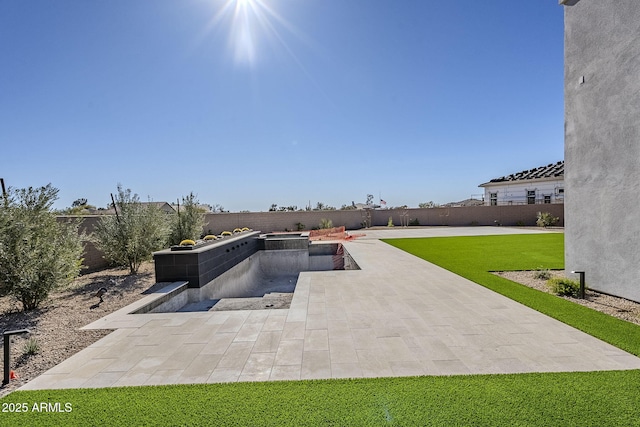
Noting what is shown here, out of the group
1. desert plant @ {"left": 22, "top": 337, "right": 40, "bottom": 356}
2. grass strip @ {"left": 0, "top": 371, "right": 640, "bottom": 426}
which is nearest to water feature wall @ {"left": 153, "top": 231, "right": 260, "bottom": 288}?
desert plant @ {"left": 22, "top": 337, "right": 40, "bottom": 356}

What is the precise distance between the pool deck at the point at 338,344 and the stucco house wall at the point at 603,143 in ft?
6.74

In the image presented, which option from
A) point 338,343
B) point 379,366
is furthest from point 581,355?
point 338,343

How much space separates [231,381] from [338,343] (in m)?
1.34

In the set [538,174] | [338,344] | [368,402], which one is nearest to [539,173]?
[538,174]

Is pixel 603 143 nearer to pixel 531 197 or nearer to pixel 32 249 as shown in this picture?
pixel 32 249

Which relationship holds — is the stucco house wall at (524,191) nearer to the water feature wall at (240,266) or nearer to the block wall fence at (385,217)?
the block wall fence at (385,217)

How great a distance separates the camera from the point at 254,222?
76.5ft

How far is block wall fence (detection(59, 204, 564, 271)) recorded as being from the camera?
22.8 m

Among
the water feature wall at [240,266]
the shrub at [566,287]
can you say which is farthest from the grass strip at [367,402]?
the shrub at [566,287]

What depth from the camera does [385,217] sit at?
2669cm

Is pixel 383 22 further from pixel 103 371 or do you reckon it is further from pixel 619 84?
pixel 103 371

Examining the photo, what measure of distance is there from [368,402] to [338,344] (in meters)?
1.17

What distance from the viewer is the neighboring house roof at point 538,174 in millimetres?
25564

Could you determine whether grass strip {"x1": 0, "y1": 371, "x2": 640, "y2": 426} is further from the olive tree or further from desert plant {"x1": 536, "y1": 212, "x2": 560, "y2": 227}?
desert plant {"x1": 536, "y1": 212, "x2": 560, "y2": 227}
